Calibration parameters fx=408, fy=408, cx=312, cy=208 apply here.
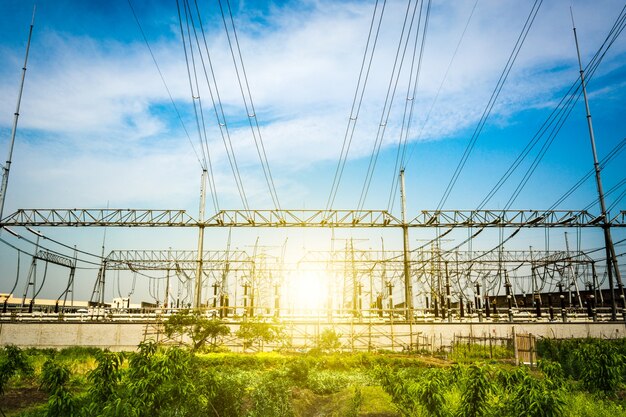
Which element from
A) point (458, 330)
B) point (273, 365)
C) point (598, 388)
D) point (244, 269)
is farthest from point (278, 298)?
point (598, 388)

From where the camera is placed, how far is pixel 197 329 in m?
23.9

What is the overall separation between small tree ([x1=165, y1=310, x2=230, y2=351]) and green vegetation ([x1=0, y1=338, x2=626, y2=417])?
8.31 m

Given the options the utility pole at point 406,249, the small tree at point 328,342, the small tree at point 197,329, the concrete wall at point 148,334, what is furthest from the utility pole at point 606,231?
the small tree at point 197,329

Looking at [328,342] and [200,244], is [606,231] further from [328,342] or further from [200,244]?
[200,244]

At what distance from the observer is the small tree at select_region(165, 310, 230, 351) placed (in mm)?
23844

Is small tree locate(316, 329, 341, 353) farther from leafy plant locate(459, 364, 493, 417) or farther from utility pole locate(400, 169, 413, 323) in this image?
leafy plant locate(459, 364, 493, 417)

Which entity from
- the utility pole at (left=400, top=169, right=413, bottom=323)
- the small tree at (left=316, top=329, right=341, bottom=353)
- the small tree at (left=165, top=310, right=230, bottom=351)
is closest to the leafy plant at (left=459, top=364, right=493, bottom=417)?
the small tree at (left=316, top=329, right=341, bottom=353)

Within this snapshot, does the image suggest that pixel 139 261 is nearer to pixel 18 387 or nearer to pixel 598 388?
pixel 18 387

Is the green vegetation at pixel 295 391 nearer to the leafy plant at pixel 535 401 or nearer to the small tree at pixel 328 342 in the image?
the leafy plant at pixel 535 401

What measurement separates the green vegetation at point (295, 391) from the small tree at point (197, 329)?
8.31 meters

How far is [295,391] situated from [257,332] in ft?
38.4

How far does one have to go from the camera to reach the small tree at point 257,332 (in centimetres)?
2497

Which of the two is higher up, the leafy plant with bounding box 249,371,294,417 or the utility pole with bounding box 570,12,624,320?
the utility pole with bounding box 570,12,624,320

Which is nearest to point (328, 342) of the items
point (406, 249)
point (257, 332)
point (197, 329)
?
point (257, 332)
